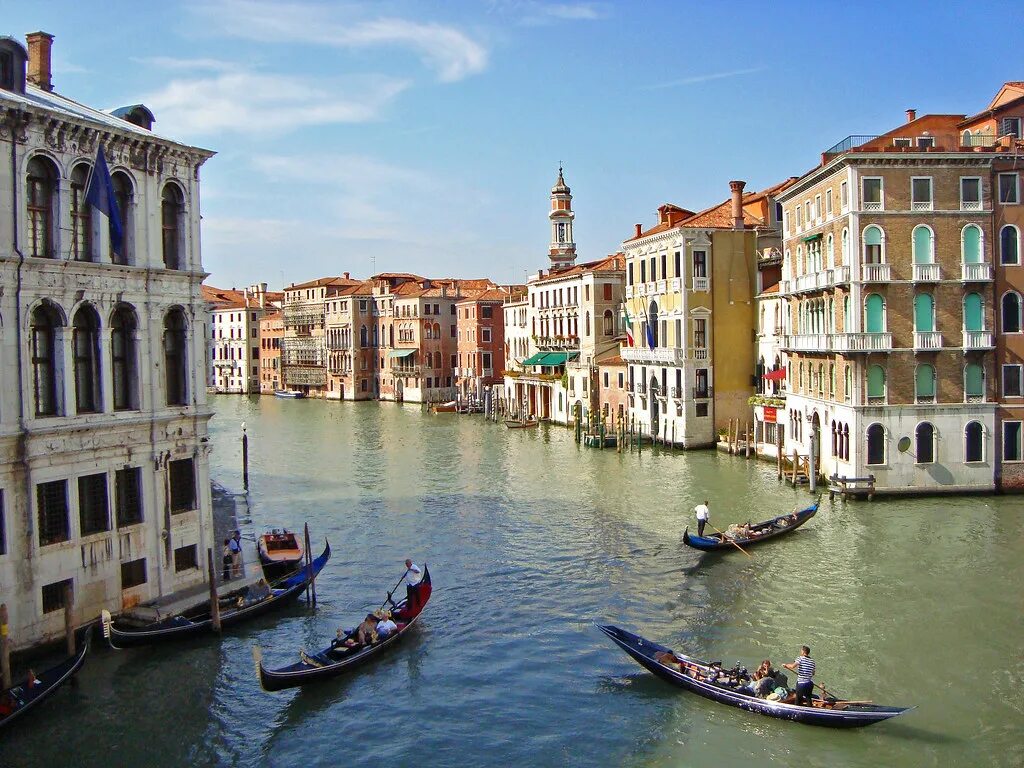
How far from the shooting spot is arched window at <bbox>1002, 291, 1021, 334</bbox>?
21531mm

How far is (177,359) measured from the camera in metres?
14.3

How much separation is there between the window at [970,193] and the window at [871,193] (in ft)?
6.01

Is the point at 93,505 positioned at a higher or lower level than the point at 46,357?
lower

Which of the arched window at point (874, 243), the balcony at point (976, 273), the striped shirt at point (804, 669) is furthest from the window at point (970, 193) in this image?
the striped shirt at point (804, 669)

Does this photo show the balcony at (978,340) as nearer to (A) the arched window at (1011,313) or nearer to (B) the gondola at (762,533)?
(A) the arched window at (1011,313)

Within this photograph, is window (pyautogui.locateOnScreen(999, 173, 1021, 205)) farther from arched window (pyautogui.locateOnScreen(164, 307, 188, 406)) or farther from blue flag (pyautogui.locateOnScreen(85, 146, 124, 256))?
blue flag (pyautogui.locateOnScreen(85, 146, 124, 256))

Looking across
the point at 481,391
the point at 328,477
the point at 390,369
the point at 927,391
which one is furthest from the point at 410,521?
the point at 390,369

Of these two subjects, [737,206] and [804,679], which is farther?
[737,206]

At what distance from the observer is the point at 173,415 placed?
13898 millimetres

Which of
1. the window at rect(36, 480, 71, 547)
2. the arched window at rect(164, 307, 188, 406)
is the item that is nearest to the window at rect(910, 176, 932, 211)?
the arched window at rect(164, 307, 188, 406)

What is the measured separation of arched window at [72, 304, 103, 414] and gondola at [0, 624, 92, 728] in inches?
130

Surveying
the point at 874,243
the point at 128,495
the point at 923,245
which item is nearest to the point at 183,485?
the point at 128,495

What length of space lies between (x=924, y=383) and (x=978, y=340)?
57.8 inches

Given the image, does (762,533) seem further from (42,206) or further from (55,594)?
(42,206)
